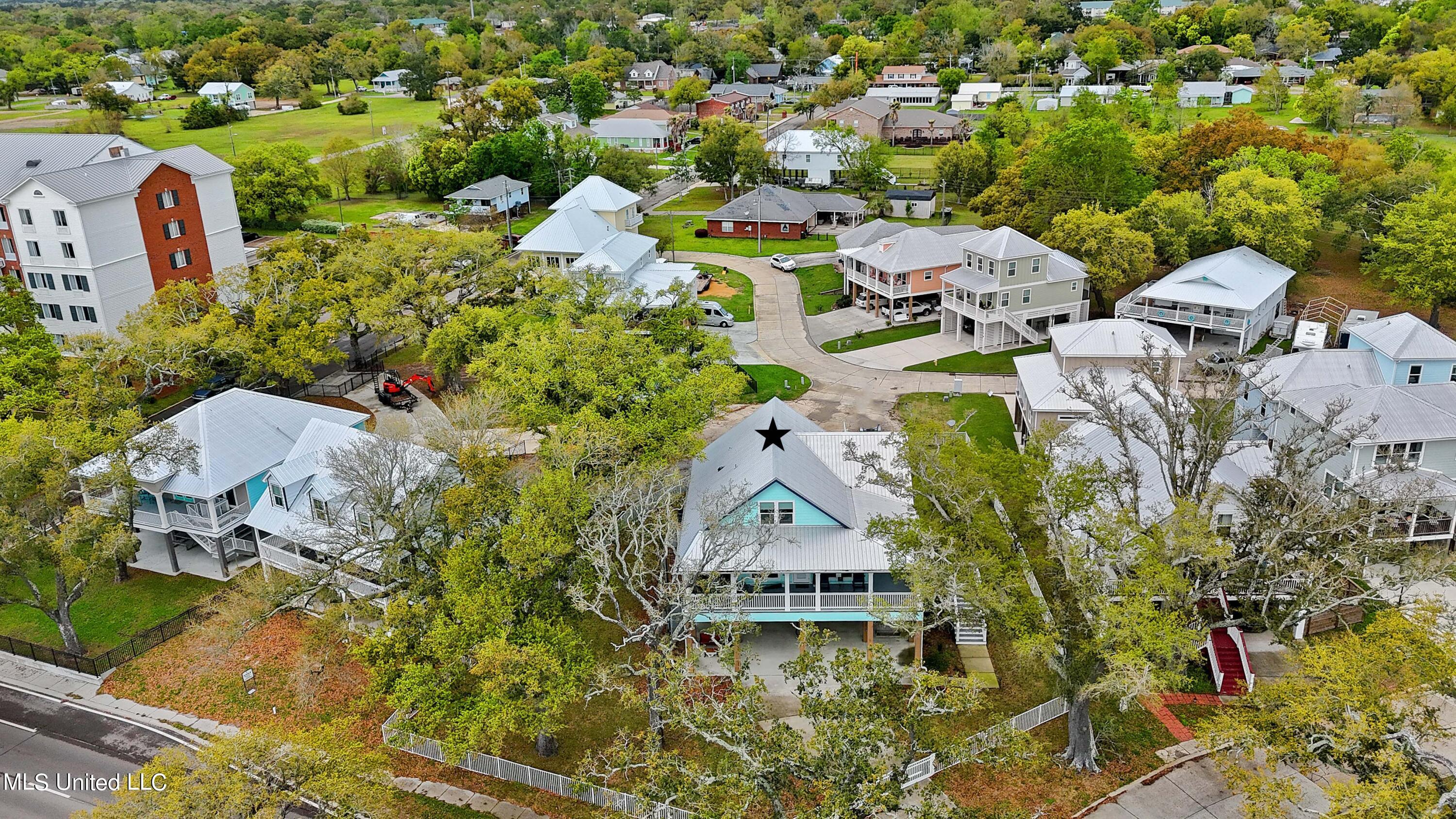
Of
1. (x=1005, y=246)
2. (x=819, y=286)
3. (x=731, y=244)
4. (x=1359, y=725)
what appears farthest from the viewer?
(x=731, y=244)

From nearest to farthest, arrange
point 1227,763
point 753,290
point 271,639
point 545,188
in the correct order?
point 1227,763, point 271,639, point 753,290, point 545,188

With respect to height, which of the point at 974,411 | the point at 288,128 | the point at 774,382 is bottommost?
the point at 774,382

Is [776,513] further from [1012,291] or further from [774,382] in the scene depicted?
[1012,291]

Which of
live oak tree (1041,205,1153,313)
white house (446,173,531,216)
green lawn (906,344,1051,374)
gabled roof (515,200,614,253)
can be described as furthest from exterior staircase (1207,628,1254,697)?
white house (446,173,531,216)

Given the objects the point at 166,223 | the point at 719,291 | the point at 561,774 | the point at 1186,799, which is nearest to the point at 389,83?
the point at 166,223

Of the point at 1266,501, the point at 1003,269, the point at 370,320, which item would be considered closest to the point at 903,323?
the point at 1003,269

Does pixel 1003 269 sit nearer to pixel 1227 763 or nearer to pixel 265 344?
pixel 1227 763

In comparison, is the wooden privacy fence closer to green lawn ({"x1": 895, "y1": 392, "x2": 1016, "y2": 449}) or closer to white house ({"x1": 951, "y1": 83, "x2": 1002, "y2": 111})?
green lawn ({"x1": 895, "y1": 392, "x2": 1016, "y2": 449})
